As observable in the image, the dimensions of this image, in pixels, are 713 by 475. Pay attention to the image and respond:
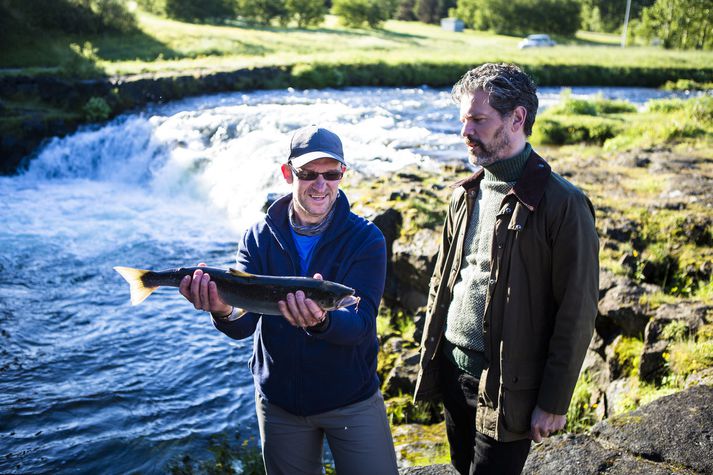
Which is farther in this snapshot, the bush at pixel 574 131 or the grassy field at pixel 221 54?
the grassy field at pixel 221 54

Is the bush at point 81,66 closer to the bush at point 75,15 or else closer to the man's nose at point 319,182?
the bush at point 75,15

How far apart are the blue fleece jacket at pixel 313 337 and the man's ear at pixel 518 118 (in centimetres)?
93

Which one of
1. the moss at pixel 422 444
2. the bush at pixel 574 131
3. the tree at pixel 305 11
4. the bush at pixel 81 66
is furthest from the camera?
the tree at pixel 305 11

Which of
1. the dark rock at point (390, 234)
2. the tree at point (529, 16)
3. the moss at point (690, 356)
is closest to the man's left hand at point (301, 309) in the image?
the moss at point (690, 356)

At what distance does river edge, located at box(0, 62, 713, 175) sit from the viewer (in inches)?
839

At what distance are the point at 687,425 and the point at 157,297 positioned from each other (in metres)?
8.79

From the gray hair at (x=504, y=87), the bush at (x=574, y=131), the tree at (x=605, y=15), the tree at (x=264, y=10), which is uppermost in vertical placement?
the tree at (x=605, y=15)

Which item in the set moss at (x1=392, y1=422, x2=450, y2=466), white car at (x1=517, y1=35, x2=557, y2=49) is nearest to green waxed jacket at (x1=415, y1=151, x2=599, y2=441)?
moss at (x1=392, y1=422, x2=450, y2=466)

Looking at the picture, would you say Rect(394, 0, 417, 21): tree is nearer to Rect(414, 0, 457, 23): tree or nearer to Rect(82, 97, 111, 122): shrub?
Rect(414, 0, 457, 23): tree

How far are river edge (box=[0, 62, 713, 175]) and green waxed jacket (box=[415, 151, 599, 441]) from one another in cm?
2004

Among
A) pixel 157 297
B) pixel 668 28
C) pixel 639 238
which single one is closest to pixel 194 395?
pixel 157 297

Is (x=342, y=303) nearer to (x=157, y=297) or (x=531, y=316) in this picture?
(x=531, y=316)

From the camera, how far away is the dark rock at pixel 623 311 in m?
6.10

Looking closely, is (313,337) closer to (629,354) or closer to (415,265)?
(629,354)
